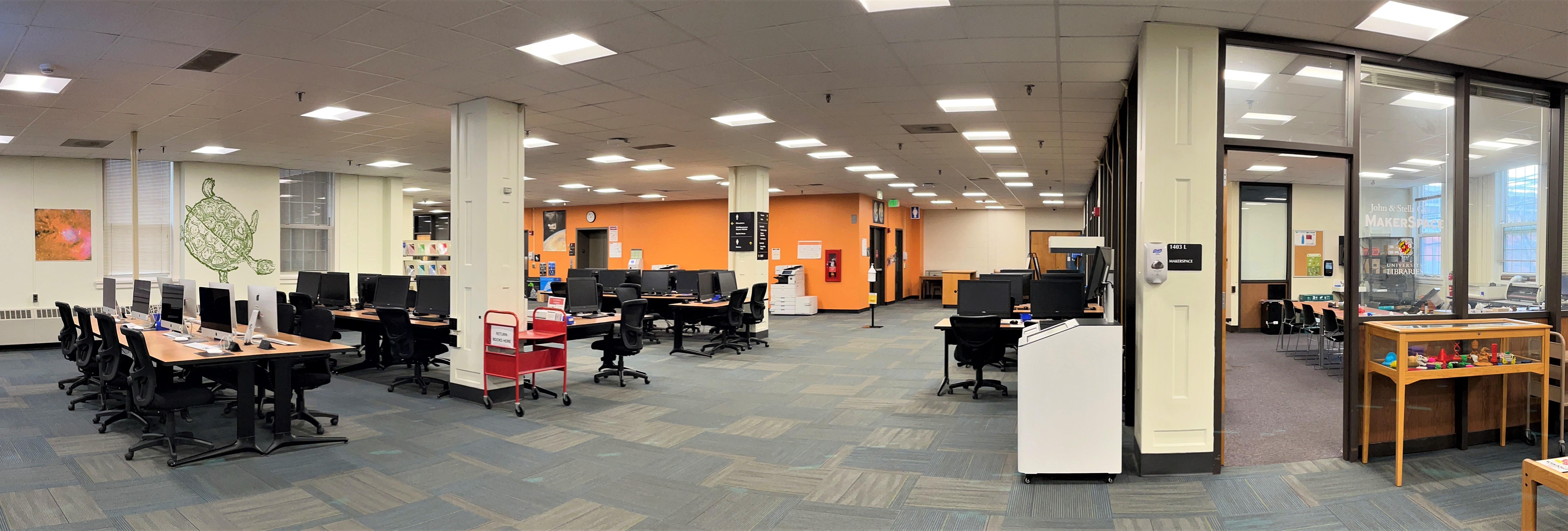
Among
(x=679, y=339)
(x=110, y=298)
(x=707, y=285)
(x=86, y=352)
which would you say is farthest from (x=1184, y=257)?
(x=110, y=298)

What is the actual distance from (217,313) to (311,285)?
→ 4044 millimetres

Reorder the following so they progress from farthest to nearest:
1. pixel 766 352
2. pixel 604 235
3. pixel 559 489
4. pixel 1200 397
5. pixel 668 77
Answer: pixel 604 235
pixel 766 352
pixel 668 77
pixel 1200 397
pixel 559 489

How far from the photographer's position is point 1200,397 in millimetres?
4141

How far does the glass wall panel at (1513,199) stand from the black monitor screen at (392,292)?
930 centimetres

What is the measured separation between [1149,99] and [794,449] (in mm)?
3001

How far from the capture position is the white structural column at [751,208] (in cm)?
1091

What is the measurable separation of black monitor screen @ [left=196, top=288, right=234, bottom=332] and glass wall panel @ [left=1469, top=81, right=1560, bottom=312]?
872 cm

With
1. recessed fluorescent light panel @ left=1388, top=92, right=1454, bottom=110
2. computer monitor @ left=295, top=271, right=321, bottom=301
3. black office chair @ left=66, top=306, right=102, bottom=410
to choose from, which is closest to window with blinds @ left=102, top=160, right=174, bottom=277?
computer monitor @ left=295, top=271, right=321, bottom=301

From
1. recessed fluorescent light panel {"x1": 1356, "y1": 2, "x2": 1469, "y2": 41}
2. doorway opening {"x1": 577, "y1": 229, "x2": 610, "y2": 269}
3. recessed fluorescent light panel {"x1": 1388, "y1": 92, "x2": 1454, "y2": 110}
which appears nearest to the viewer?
recessed fluorescent light panel {"x1": 1356, "y1": 2, "x2": 1469, "y2": 41}

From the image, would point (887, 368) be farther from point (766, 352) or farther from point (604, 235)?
point (604, 235)

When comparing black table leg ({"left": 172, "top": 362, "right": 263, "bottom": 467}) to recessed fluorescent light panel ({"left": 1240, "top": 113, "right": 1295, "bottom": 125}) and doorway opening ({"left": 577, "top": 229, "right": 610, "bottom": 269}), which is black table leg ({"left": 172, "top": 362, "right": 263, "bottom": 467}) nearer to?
recessed fluorescent light panel ({"left": 1240, "top": 113, "right": 1295, "bottom": 125})

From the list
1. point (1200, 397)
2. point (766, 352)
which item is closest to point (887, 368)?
point (766, 352)

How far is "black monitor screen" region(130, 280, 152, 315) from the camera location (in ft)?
21.5

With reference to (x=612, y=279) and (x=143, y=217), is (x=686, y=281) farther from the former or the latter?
(x=143, y=217)
